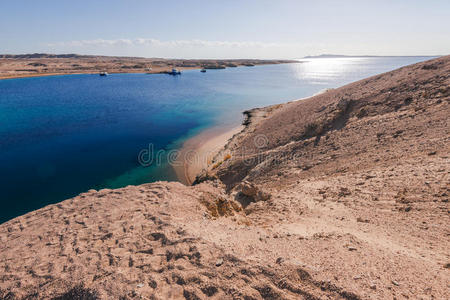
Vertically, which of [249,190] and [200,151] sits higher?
[249,190]

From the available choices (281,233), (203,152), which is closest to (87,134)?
(203,152)

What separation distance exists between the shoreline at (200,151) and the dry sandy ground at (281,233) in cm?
674

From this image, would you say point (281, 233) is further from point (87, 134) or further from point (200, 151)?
point (87, 134)

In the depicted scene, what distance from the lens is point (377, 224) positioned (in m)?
6.46

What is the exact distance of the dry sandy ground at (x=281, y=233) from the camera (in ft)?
13.2

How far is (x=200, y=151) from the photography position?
2152 centimetres

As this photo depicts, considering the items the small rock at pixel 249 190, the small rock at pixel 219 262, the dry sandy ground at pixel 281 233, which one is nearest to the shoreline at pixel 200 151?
the dry sandy ground at pixel 281 233

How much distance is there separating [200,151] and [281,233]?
52.6 feet

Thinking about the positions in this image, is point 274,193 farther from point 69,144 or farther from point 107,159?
point 69,144

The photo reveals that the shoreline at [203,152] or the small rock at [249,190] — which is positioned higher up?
the small rock at [249,190]

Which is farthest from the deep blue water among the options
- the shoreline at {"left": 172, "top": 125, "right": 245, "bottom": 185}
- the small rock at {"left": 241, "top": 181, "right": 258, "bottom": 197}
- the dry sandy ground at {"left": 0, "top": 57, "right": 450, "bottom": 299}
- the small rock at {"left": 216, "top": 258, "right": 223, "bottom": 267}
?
the small rock at {"left": 216, "top": 258, "right": 223, "bottom": 267}

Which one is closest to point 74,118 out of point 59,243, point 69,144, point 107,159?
point 69,144

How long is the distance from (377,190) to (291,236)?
4.39 m

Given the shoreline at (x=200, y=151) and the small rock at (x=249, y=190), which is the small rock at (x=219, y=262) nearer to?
the small rock at (x=249, y=190)
